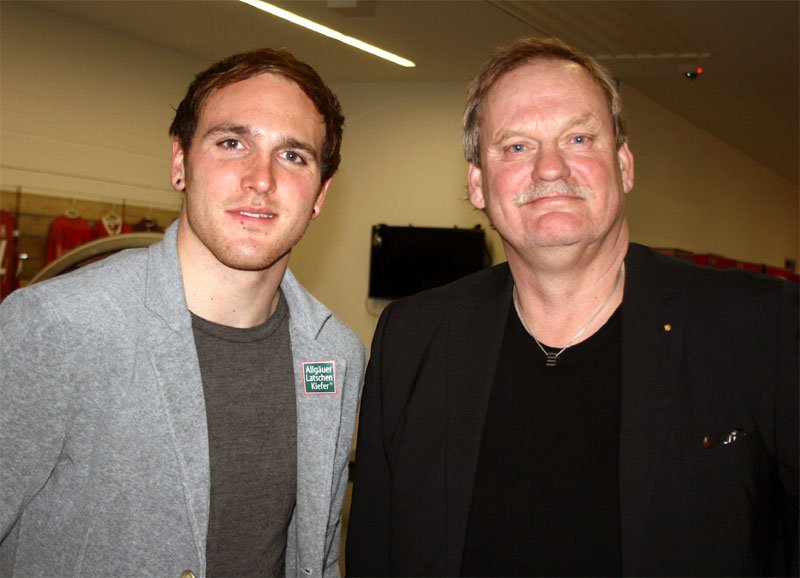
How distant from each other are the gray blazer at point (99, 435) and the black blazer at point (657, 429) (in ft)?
1.64

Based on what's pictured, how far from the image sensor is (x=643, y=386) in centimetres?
167

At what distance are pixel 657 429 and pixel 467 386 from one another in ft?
1.58

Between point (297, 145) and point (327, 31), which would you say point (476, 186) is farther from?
point (327, 31)

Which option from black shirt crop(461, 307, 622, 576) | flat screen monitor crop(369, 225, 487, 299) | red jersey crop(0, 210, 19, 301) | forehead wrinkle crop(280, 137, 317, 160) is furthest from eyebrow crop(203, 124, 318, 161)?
flat screen monitor crop(369, 225, 487, 299)

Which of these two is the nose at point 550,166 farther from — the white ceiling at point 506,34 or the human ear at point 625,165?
the white ceiling at point 506,34

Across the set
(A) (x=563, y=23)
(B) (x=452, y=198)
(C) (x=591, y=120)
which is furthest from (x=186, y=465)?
(B) (x=452, y=198)

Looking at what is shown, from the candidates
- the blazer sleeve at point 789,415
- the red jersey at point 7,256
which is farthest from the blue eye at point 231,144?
the red jersey at point 7,256

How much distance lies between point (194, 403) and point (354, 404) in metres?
0.57

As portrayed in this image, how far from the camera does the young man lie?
5.73 ft

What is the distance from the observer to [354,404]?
227 centimetres

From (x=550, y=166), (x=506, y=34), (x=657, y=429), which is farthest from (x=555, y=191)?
(x=506, y=34)

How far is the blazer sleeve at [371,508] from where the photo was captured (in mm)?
1979

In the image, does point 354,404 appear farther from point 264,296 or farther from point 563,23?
point 563,23

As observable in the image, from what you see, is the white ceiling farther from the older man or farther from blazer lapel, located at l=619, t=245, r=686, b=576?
blazer lapel, located at l=619, t=245, r=686, b=576
